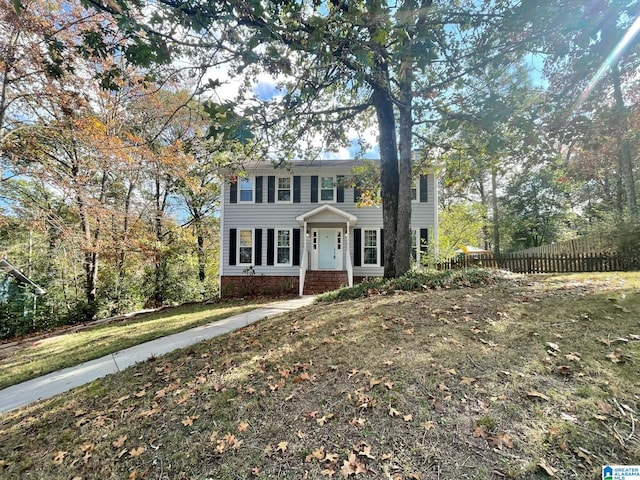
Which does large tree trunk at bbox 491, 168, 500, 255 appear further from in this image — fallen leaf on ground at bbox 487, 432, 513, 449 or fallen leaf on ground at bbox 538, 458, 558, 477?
fallen leaf on ground at bbox 538, 458, 558, 477

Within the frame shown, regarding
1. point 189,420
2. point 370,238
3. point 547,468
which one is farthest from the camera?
point 370,238

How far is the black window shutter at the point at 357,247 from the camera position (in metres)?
13.7

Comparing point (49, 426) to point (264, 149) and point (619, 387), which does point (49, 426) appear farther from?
point (264, 149)

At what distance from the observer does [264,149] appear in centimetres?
802

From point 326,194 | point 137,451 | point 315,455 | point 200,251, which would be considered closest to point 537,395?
point 315,455

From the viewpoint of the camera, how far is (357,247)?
45.1ft

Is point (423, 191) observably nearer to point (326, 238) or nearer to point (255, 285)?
point (326, 238)

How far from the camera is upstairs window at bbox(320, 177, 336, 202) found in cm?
1410

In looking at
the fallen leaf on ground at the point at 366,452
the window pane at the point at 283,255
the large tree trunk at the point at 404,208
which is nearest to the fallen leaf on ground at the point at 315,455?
the fallen leaf on ground at the point at 366,452

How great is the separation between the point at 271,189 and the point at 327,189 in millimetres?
2637

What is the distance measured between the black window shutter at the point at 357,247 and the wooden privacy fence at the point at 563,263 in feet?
11.4

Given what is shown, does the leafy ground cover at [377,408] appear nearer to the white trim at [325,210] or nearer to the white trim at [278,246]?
the white trim at [325,210]

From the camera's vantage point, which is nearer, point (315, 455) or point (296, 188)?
point (315, 455)

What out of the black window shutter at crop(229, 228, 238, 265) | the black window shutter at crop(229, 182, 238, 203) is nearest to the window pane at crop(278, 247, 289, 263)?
the black window shutter at crop(229, 228, 238, 265)
